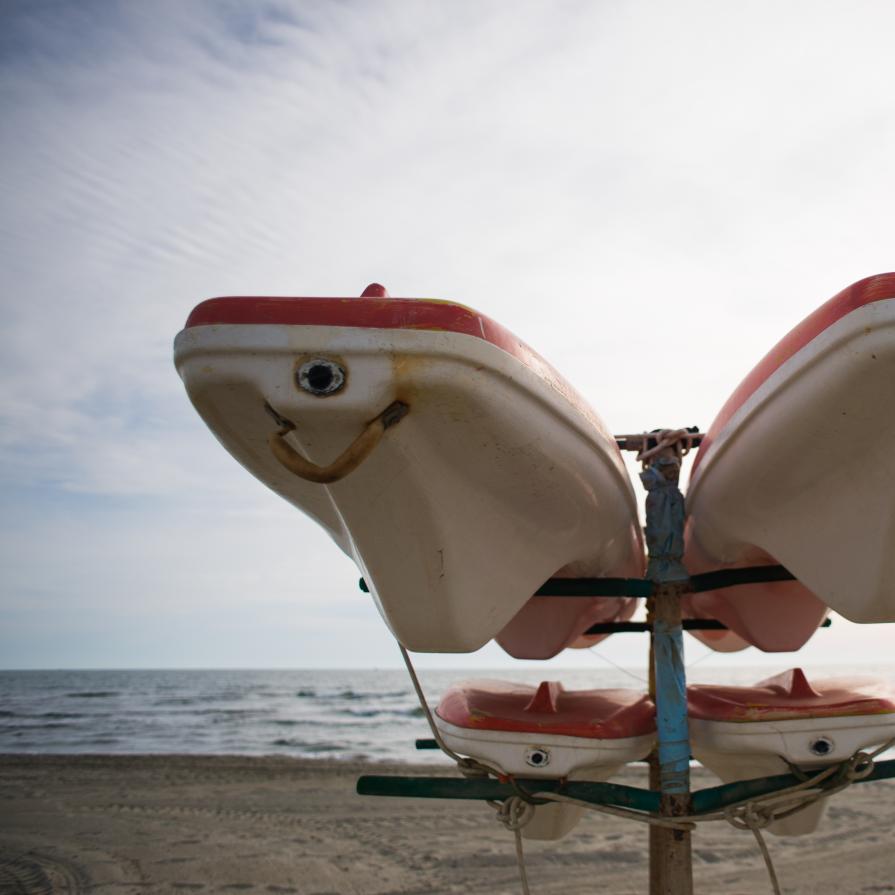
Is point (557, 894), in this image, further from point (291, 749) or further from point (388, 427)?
point (291, 749)

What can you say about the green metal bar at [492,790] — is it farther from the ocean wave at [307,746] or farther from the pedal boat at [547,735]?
the ocean wave at [307,746]

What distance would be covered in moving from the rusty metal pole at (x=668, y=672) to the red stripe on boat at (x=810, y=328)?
29 cm

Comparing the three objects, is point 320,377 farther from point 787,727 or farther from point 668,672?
point 787,727

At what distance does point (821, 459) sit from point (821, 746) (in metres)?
0.84

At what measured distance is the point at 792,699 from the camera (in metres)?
2.31

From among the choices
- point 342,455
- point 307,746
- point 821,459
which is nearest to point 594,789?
point 821,459

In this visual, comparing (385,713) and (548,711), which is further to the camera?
(385,713)

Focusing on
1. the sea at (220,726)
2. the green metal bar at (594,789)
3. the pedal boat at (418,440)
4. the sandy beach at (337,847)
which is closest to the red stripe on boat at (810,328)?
the pedal boat at (418,440)

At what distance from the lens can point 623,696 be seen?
2836mm

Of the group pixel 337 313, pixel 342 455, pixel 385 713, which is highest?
pixel 337 313

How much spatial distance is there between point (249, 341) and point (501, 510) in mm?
804

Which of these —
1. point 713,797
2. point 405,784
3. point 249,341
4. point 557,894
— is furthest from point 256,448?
point 557,894

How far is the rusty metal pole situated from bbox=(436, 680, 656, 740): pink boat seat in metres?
0.14

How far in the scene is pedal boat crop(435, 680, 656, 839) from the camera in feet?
6.93
